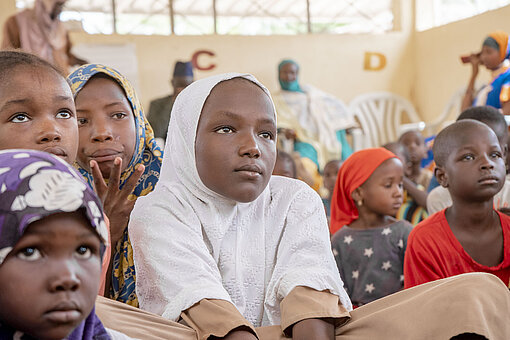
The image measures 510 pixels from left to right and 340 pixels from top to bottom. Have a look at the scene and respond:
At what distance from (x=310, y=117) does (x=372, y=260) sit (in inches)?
177

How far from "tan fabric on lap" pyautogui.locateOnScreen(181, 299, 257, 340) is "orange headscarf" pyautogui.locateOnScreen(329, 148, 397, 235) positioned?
1.75 metres

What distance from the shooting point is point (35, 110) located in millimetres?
1596

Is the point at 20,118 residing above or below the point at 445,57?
below

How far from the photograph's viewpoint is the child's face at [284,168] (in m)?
3.79

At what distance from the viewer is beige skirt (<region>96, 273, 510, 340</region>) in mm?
1354

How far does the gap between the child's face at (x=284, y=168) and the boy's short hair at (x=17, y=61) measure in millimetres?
2151

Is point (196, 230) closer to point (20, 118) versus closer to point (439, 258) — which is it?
point (20, 118)

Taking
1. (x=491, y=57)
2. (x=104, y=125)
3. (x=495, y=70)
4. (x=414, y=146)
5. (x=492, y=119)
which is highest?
(x=491, y=57)

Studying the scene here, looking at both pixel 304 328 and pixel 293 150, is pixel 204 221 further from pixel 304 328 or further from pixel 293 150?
pixel 293 150

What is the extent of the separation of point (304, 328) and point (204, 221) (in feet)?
1.27

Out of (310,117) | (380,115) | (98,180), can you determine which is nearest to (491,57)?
(310,117)

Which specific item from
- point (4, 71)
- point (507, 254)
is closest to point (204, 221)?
point (4, 71)

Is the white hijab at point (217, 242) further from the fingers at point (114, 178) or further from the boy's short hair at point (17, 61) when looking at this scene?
the boy's short hair at point (17, 61)

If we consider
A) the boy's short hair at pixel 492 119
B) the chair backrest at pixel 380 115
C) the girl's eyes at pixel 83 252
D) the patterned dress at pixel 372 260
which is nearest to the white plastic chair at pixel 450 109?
the chair backrest at pixel 380 115
